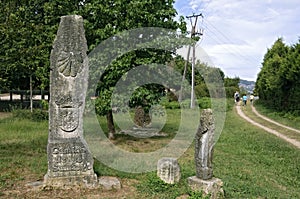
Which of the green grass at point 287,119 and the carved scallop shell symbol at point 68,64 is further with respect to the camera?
the green grass at point 287,119

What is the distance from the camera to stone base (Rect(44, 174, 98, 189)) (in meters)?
7.07

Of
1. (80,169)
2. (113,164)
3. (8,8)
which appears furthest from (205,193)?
(8,8)

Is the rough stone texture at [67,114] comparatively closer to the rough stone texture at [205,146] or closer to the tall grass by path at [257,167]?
the rough stone texture at [205,146]

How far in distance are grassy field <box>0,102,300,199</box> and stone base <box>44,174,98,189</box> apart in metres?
0.17

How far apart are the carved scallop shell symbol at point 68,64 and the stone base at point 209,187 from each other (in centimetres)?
335

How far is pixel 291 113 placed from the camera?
24.2 m

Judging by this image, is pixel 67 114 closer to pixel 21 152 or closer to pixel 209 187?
pixel 209 187

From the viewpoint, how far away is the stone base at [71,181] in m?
7.07

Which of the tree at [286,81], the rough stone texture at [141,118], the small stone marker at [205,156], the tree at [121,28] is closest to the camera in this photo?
the small stone marker at [205,156]

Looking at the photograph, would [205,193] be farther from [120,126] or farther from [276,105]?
[276,105]

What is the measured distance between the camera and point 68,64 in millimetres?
7246

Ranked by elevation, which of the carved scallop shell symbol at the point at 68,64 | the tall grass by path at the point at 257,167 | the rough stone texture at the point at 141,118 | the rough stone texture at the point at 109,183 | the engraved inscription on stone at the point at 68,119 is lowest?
the tall grass by path at the point at 257,167

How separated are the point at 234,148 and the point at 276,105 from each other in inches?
736

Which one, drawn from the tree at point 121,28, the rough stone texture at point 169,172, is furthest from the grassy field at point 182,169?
the tree at point 121,28
